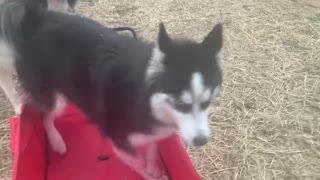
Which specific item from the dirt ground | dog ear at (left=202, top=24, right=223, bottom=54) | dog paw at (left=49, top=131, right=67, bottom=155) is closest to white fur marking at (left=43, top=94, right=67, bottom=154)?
dog paw at (left=49, top=131, right=67, bottom=155)

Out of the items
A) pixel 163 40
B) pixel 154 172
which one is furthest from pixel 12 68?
pixel 163 40

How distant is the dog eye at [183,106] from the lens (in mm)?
1242

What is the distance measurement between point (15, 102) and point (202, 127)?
3.16 feet

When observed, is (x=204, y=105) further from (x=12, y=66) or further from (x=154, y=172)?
(x=12, y=66)

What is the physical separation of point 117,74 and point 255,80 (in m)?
1.01

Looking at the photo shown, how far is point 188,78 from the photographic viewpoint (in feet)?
4.03

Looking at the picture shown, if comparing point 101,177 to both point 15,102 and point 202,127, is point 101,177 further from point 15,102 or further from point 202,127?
point 202,127

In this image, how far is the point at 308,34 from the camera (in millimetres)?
2566

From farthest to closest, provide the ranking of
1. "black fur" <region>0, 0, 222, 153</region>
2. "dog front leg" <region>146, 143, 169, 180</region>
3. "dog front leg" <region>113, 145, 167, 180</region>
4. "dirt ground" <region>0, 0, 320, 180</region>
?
"dirt ground" <region>0, 0, 320, 180</region>
"dog front leg" <region>146, 143, 169, 180</region>
"dog front leg" <region>113, 145, 167, 180</region>
"black fur" <region>0, 0, 222, 153</region>

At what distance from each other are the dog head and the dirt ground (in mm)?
630

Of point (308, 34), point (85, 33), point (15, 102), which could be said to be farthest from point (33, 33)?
Result: point (308, 34)

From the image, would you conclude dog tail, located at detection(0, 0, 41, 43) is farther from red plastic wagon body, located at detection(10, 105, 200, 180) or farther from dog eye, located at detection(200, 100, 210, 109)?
dog eye, located at detection(200, 100, 210, 109)

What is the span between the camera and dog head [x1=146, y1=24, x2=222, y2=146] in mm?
1229

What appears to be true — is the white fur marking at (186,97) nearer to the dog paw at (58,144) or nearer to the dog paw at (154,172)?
the dog paw at (154,172)
